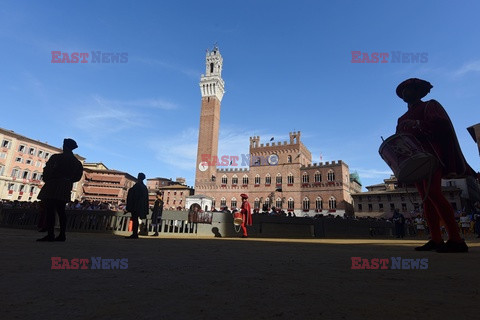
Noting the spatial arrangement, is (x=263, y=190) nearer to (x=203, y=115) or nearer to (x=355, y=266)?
(x=203, y=115)

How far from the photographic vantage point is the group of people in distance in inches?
160

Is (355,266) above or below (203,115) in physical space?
below

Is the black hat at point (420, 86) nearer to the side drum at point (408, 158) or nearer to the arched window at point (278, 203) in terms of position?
the side drum at point (408, 158)

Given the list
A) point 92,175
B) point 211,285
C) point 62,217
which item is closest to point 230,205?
point 92,175

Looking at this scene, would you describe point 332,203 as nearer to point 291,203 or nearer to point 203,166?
point 291,203

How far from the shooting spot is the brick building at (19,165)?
45281mm

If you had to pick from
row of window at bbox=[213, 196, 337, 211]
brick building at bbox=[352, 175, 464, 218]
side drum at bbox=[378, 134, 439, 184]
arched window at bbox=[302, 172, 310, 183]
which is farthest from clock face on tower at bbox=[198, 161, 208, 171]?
side drum at bbox=[378, 134, 439, 184]

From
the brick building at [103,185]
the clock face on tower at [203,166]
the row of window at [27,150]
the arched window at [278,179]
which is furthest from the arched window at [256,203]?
the row of window at [27,150]

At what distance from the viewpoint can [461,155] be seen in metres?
4.14

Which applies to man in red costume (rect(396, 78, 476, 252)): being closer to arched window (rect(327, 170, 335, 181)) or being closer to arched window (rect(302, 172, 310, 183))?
arched window (rect(327, 170, 335, 181))

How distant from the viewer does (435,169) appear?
4.06 m

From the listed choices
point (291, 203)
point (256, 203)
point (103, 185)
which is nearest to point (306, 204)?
point (291, 203)

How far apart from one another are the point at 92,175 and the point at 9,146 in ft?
60.7

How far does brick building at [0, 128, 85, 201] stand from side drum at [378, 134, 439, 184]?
58142 millimetres
